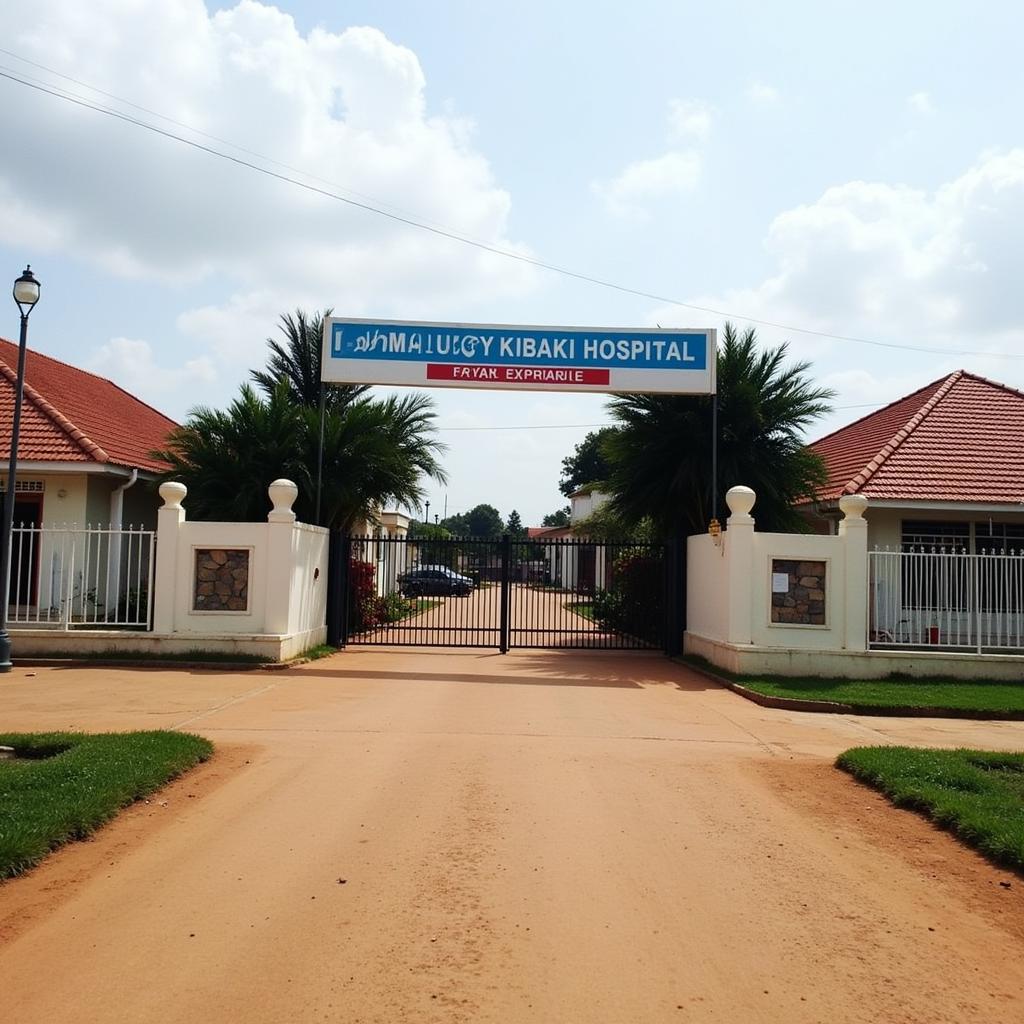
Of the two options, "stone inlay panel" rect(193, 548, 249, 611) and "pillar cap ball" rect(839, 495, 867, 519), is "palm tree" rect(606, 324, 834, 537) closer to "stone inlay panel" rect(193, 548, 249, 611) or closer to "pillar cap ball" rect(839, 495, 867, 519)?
"pillar cap ball" rect(839, 495, 867, 519)

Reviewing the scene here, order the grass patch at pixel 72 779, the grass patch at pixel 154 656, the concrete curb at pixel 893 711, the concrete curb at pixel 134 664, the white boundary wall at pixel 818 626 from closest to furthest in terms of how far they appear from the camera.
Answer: the grass patch at pixel 72 779 < the concrete curb at pixel 893 711 < the white boundary wall at pixel 818 626 < the concrete curb at pixel 134 664 < the grass patch at pixel 154 656

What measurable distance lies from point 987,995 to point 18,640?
14.1 m

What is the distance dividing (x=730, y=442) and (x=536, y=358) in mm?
4135

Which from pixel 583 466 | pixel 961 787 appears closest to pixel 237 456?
pixel 961 787

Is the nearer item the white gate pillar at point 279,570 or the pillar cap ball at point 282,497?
the white gate pillar at point 279,570

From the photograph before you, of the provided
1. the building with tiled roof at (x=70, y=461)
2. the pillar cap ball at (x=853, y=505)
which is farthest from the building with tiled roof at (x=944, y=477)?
the building with tiled roof at (x=70, y=461)

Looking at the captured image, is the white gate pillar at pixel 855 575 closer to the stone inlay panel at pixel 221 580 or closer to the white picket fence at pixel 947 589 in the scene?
the white picket fence at pixel 947 589

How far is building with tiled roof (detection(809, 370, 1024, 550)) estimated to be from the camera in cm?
1766

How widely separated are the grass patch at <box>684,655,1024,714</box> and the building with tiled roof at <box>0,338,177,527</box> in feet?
37.1

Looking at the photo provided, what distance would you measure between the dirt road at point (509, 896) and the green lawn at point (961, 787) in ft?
0.72

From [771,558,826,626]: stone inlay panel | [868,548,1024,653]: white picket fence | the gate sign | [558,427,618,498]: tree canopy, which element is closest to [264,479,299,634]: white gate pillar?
the gate sign

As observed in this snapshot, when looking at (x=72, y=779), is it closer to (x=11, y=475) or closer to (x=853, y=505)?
(x=11, y=475)

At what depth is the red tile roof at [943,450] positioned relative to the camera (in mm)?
17859

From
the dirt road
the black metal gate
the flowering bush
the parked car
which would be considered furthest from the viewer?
the parked car
